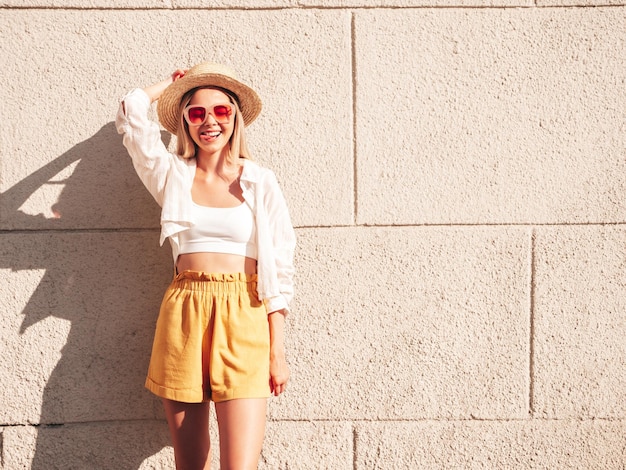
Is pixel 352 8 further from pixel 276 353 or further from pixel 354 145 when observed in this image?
pixel 276 353

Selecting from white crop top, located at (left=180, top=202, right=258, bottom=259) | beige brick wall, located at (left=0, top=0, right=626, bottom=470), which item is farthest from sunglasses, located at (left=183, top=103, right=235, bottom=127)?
beige brick wall, located at (left=0, top=0, right=626, bottom=470)

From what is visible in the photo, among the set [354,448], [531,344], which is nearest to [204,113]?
[354,448]

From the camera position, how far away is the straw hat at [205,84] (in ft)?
8.55

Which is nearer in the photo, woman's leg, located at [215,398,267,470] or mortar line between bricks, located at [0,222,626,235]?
woman's leg, located at [215,398,267,470]

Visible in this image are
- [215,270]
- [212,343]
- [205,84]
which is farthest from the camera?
[205,84]

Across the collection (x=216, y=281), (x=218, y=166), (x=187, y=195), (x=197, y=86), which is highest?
(x=197, y=86)

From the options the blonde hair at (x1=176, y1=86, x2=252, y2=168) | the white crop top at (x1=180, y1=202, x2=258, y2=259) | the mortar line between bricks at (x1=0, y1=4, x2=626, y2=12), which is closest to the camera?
the white crop top at (x1=180, y1=202, x2=258, y2=259)

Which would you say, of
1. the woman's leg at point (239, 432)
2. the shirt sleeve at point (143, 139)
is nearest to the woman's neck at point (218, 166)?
the shirt sleeve at point (143, 139)

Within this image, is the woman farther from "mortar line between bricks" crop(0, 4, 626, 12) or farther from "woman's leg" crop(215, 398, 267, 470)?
"mortar line between bricks" crop(0, 4, 626, 12)

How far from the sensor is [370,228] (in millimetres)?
3146

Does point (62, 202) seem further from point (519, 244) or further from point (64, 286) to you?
point (519, 244)

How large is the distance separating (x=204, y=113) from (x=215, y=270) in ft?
2.44

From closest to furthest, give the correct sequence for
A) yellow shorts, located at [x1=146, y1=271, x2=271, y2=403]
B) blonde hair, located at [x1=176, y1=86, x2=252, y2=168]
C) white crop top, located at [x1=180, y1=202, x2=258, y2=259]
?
yellow shorts, located at [x1=146, y1=271, x2=271, y2=403] → white crop top, located at [x1=180, y1=202, x2=258, y2=259] → blonde hair, located at [x1=176, y1=86, x2=252, y2=168]

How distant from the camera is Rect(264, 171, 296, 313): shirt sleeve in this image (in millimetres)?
2586
